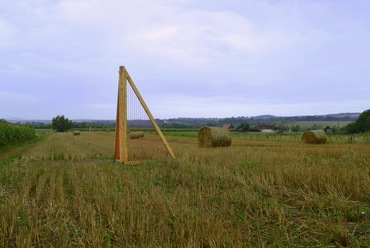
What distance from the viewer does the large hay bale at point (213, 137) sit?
1724cm

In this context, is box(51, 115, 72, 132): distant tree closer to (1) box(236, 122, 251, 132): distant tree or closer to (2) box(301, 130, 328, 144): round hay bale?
(1) box(236, 122, 251, 132): distant tree

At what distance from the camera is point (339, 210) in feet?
12.9

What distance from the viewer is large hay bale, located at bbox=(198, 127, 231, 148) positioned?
1724 cm

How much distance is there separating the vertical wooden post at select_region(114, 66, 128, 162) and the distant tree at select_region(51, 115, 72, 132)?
3283 inches

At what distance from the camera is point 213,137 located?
1722 cm

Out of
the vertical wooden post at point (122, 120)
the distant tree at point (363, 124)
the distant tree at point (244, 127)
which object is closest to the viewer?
the vertical wooden post at point (122, 120)

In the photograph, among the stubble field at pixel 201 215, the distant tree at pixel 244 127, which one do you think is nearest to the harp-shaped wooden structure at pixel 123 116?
the stubble field at pixel 201 215

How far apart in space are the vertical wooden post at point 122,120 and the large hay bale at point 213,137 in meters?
7.77

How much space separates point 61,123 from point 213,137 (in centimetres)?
8127

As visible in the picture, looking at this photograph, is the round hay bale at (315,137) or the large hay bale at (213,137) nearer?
the large hay bale at (213,137)

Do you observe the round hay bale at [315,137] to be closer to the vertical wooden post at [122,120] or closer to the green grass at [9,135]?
the vertical wooden post at [122,120]

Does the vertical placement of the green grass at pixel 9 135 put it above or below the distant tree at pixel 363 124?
below

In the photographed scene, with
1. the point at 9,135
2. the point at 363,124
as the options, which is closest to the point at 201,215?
the point at 9,135

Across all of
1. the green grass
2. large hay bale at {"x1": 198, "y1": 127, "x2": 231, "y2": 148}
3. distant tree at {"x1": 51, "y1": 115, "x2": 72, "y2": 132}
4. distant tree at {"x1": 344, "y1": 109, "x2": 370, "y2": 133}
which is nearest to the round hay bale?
large hay bale at {"x1": 198, "y1": 127, "x2": 231, "y2": 148}
